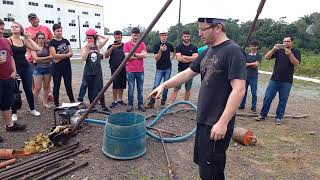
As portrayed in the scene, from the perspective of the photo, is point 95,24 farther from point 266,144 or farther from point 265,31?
point 266,144

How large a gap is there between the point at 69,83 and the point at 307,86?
1173 cm

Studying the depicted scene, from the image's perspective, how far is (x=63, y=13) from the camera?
153 ft

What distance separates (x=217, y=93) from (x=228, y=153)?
8.80ft

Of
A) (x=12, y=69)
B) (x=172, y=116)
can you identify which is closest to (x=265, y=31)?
(x=172, y=116)

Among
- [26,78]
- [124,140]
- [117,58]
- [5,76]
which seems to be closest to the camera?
[124,140]

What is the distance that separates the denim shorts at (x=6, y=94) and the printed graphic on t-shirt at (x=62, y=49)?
1.60 m

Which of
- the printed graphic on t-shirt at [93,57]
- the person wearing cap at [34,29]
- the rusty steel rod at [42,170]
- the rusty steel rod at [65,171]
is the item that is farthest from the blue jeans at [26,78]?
the rusty steel rod at [65,171]

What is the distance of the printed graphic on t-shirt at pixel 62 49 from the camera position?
6730 millimetres

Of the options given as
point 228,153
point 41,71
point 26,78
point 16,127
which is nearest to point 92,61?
point 41,71

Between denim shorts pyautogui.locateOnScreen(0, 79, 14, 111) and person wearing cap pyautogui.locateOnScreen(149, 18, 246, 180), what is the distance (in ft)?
13.0

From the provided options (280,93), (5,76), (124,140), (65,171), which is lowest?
(65,171)

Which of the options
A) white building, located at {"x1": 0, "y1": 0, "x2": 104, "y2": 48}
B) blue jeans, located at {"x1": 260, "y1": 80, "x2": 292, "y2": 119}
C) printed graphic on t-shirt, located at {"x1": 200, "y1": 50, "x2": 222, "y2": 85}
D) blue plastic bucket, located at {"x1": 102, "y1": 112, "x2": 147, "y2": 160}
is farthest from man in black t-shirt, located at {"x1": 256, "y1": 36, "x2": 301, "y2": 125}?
white building, located at {"x1": 0, "y1": 0, "x2": 104, "y2": 48}

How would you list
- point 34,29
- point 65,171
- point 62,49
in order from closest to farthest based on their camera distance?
point 65,171
point 62,49
point 34,29

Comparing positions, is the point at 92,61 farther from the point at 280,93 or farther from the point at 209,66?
the point at 280,93
